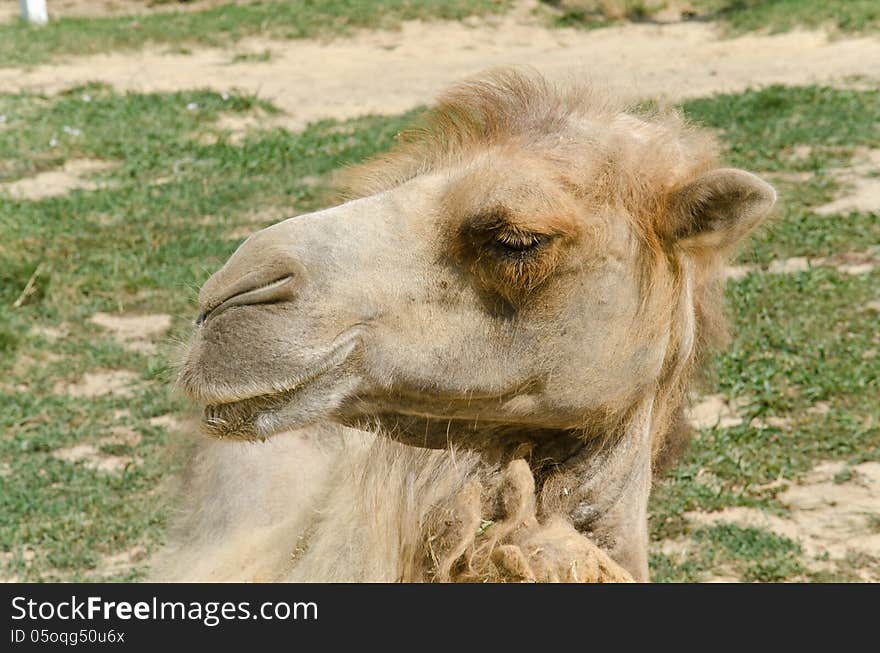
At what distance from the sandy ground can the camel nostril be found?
821cm

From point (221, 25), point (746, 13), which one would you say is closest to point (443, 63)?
point (221, 25)

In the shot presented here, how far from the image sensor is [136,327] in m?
6.92

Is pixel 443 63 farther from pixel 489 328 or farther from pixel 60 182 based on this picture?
pixel 489 328

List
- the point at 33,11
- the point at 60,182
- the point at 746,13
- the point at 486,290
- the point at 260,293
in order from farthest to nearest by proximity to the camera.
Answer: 1. the point at 33,11
2. the point at 746,13
3. the point at 60,182
4. the point at 486,290
5. the point at 260,293

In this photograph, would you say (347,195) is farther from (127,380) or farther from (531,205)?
(127,380)

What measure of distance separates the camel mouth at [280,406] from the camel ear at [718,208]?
2.43ft

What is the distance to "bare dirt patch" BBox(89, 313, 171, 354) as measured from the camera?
6713 millimetres

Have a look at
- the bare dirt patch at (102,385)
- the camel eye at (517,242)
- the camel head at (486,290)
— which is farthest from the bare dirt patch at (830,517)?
the bare dirt patch at (102,385)

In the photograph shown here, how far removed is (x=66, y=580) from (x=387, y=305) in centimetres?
260

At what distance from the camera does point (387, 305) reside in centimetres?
266

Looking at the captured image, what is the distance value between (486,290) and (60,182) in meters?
7.28

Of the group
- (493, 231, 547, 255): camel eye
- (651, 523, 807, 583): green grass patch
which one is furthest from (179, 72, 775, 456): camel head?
(651, 523, 807, 583): green grass patch

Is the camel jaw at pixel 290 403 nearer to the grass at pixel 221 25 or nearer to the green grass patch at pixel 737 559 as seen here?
the green grass patch at pixel 737 559

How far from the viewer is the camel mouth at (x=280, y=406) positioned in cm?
260
